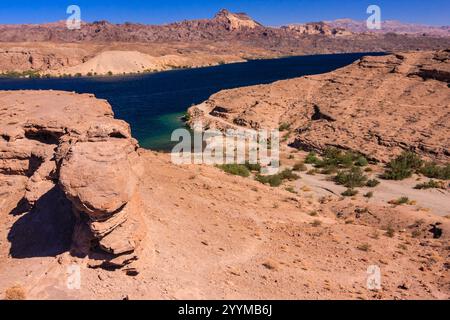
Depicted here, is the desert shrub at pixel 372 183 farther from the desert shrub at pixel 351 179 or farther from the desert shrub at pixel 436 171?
the desert shrub at pixel 436 171

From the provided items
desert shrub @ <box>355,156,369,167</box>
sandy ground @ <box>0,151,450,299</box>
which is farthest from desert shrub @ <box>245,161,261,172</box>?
sandy ground @ <box>0,151,450,299</box>

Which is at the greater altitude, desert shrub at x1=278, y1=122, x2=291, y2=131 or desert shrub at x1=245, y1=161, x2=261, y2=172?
desert shrub at x1=278, y1=122, x2=291, y2=131

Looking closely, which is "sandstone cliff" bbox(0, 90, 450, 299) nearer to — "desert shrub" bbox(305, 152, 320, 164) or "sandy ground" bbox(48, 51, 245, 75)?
"desert shrub" bbox(305, 152, 320, 164)

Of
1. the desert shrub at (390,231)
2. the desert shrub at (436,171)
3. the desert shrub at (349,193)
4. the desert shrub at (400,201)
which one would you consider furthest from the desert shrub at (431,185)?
the desert shrub at (390,231)

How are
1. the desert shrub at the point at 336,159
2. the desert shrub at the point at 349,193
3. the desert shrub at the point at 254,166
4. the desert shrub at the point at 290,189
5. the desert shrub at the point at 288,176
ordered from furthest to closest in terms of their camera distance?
the desert shrub at the point at 336,159 < the desert shrub at the point at 254,166 < the desert shrub at the point at 288,176 < the desert shrub at the point at 290,189 < the desert shrub at the point at 349,193

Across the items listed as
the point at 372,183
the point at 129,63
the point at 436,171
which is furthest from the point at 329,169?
the point at 129,63
